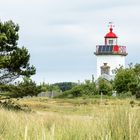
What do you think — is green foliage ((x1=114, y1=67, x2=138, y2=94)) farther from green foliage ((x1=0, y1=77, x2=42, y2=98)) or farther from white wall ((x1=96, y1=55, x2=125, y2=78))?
green foliage ((x1=0, y1=77, x2=42, y2=98))

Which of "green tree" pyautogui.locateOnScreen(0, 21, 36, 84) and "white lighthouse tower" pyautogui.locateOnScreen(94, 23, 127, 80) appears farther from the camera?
"white lighthouse tower" pyautogui.locateOnScreen(94, 23, 127, 80)

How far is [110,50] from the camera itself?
11750 cm

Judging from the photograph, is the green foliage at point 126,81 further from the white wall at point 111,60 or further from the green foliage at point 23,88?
the green foliage at point 23,88

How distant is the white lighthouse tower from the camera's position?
4424 inches

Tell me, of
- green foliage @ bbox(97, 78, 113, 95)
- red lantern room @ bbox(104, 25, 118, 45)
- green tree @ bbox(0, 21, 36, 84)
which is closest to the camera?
green tree @ bbox(0, 21, 36, 84)

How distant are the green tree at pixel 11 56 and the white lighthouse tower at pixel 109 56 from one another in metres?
75.8

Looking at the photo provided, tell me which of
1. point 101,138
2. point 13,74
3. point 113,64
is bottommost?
point 101,138

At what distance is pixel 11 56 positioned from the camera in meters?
33.2

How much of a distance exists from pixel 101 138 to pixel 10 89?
968 inches

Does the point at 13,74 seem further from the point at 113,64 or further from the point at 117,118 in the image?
the point at 113,64

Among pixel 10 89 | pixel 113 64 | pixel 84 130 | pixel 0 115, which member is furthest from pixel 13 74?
pixel 113 64

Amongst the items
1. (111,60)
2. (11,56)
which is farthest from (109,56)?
(11,56)

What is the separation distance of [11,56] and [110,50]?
84.9 metres

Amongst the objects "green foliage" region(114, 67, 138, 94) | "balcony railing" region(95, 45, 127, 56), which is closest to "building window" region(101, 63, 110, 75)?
"balcony railing" region(95, 45, 127, 56)
